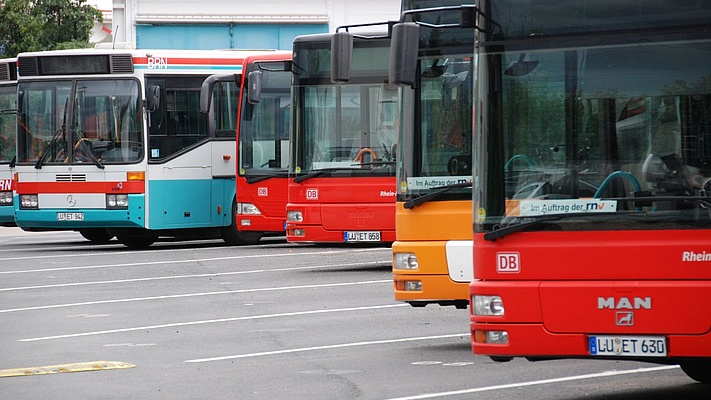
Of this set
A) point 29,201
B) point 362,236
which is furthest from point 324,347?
point 29,201

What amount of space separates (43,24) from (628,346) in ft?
113

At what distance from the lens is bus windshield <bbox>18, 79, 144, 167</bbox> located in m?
23.5

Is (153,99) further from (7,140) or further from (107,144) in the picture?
(7,140)

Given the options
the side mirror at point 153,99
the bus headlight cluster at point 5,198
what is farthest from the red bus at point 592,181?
the bus headlight cluster at point 5,198

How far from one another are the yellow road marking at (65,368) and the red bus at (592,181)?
12.4 feet

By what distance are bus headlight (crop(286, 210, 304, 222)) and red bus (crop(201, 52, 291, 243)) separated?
3.68 meters

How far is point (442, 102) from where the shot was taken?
12.4 metres

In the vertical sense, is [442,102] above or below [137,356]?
above

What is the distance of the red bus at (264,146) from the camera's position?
76.6ft

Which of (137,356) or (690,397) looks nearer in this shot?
(690,397)

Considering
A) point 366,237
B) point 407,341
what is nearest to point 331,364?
point 407,341

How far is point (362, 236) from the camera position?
18.8 meters

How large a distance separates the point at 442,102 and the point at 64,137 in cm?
1257

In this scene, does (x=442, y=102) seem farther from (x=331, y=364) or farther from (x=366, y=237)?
(x=366, y=237)
